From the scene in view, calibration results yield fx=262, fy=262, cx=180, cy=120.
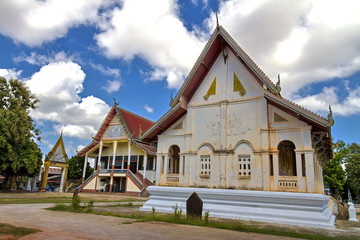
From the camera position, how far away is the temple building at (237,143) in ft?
30.7

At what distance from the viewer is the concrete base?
8.71m

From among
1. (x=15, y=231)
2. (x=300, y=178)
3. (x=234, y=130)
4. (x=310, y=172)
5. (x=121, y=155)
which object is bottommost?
(x=15, y=231)

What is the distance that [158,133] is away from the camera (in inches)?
512

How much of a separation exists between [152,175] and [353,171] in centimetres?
2629

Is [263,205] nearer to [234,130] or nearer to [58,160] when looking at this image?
[234,130]

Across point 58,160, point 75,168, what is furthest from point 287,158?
point 75,168

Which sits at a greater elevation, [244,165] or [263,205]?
[244,165]

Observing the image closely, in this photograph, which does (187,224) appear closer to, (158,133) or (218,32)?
(158,133)

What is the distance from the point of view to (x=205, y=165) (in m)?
11.4

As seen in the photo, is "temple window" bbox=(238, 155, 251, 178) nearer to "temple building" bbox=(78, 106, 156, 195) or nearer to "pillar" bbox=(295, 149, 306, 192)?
"pillar" bbox=(295, 149, 306, 192)

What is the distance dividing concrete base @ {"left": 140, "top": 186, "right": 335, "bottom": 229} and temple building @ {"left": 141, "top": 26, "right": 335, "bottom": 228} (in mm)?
30

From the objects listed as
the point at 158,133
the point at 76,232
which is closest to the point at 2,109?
the point at 158,133

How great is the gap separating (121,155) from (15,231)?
93.3 ft

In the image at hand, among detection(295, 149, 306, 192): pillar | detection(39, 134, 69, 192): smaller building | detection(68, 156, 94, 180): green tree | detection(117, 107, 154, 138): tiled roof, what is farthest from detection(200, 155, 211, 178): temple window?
detection(68, 156, 94, 180): green tree
